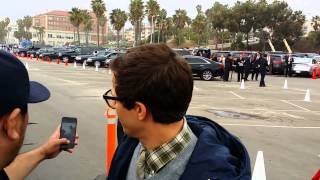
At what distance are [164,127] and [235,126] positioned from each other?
31.3 feet

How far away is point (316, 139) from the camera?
10.4 meters

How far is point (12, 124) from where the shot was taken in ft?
5.10

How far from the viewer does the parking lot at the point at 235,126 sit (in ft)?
23.7

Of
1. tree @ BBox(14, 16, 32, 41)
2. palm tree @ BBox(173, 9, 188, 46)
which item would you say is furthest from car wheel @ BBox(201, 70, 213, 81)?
tree @ BBox(14, 16, 32, 41)

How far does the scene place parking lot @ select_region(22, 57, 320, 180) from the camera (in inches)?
285

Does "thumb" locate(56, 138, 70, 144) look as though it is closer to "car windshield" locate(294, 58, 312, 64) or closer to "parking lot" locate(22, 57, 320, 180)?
"parking lot" locate(22, 57, 320, 180)

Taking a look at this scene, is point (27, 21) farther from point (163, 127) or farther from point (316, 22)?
point (163, 127)

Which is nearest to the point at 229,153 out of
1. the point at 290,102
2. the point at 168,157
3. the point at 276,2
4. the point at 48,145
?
the point at 168,157

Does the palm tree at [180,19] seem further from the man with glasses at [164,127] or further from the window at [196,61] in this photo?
the man with glasses at [164,127]

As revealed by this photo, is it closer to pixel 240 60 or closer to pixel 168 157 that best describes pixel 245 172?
pixel 168 157

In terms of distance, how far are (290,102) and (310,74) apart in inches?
759

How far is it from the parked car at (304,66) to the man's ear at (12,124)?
35554 mm

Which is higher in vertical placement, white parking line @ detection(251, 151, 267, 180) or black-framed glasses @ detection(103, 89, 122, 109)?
black-framed glasses @ detection(103, 89, 122, 109)

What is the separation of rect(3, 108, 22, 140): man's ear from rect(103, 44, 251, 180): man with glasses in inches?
22.2
